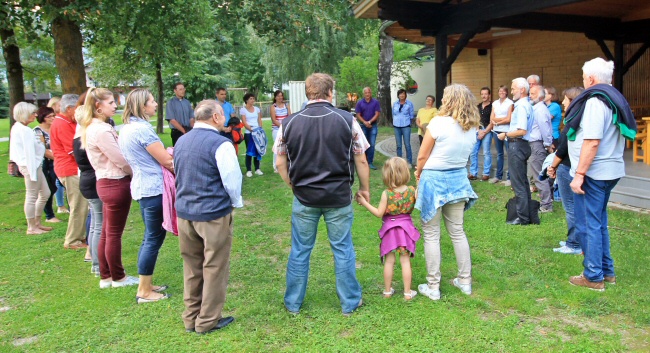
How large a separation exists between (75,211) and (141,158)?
2279mm

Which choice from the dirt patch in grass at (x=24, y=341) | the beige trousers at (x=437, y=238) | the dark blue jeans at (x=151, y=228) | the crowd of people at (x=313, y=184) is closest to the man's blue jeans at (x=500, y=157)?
the crowd of people at (x=313, y=184)

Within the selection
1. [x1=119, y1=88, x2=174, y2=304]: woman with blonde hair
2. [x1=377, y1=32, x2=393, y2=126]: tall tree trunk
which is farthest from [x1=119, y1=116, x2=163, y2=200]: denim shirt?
[x1=377, y1=32, x2=393, y2=126]: tall tree trunk

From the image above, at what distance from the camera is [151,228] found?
13.0 feet

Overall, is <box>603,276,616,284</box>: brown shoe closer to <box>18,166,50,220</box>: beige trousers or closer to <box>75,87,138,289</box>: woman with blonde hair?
<box>75,87,138,289</box>: woman with blonde hair

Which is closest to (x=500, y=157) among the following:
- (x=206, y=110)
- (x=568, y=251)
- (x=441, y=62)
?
(x=441, y=62)

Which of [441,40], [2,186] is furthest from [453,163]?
[2,186]

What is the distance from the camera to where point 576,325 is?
3.50 metres

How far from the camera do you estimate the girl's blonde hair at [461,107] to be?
375cm

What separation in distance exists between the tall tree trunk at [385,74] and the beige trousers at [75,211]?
14.7m

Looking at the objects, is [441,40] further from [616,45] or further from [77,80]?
[77,80]

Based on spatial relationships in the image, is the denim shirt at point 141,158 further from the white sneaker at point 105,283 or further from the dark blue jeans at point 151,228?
the white sneaker at point 105,283

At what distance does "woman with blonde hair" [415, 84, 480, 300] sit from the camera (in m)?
3.79

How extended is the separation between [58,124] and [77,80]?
4609 millimetres

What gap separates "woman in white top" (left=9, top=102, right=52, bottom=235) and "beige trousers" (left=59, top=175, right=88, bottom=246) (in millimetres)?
981
